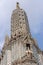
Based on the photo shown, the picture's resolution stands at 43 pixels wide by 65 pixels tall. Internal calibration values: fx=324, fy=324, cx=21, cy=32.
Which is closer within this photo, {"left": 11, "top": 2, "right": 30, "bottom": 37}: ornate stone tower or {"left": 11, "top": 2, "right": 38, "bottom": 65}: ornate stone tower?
{"left": 11, "top": 2, "right": 38, "bottom": 65}: ornate stone tower

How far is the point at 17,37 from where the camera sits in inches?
1750

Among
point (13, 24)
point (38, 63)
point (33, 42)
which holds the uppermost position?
point (13, 24)

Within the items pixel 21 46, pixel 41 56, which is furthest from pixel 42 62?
pixel 21 46

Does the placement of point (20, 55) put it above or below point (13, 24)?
below

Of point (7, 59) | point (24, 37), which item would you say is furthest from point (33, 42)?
point (7, 59)

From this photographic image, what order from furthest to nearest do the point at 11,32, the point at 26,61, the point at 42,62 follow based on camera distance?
the point at 11,32, the point at 42,62, the point at 26,61

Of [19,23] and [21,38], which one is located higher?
[19,23]

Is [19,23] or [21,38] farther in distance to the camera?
[19,23]

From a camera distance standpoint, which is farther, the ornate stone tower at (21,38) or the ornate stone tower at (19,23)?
the ornate stone tower at (19,23)

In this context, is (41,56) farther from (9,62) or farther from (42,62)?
(9,62)

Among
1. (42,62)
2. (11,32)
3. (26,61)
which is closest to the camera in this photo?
(26,61)

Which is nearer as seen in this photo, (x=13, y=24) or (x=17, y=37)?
(x=17, y=37)

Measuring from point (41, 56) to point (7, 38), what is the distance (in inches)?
218

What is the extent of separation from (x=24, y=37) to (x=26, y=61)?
472cm
